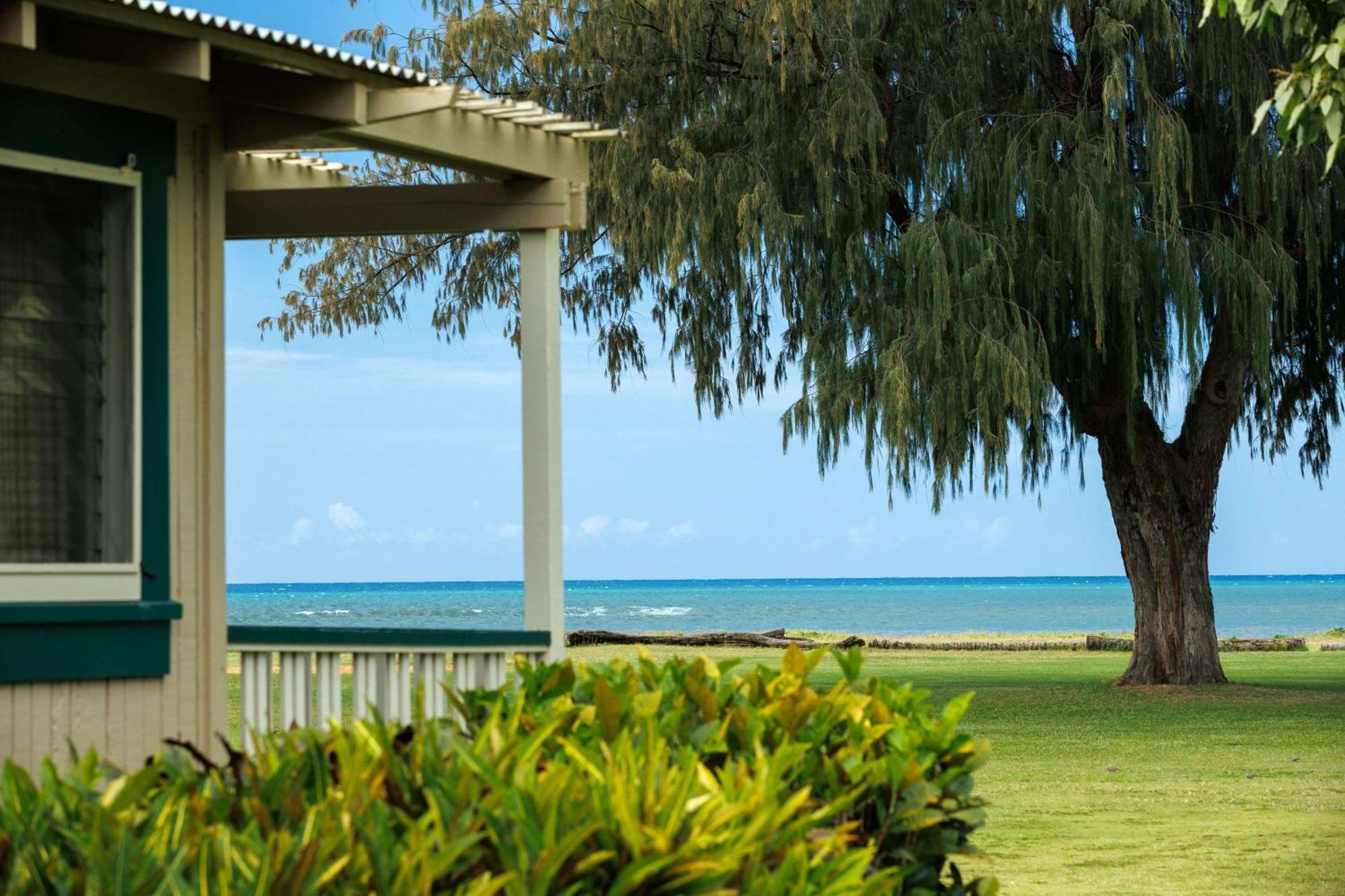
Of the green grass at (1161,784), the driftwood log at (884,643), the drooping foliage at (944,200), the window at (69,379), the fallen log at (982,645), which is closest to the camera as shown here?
the window at (69,379)

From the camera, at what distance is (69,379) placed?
479 centimetres

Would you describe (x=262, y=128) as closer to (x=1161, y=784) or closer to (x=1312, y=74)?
(x=1312, y=74)

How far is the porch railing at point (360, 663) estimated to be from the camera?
5.75m

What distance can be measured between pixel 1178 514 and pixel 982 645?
12.1 m

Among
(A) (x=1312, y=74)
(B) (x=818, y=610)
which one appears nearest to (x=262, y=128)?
(A) (x=1312, y=74)

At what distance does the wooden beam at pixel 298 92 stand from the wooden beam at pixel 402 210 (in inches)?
51.5

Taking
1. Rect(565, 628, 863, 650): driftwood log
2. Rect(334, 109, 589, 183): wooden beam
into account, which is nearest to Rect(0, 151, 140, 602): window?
Rect(334, 109, 589, 183): wooden beam

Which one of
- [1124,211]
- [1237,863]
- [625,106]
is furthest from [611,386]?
[1237,863]

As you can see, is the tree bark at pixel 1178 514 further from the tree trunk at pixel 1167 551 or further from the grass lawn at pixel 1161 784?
the grass lawn at pixel 1161 784

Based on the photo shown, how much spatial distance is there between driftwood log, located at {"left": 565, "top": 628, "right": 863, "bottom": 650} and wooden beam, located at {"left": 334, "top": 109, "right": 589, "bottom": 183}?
23157 mm

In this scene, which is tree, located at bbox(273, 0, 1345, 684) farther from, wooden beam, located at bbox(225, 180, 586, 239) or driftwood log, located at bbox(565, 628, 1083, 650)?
driftwood log, located at bbox(565, 628, 1083, 650)

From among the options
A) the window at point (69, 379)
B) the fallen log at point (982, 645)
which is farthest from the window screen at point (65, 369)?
the fallen log at point (982, 645)

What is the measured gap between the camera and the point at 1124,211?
46.8 feet

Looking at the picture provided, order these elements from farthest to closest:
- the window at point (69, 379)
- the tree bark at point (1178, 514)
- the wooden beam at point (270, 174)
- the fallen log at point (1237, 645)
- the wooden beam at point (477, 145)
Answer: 1. the fallen log at point (1237, 645)
2. the tree bark at point (1178, 514)
3. the wooden beam at point (270, 174)
4. the wooden beam at point (477, 145)
5. the window at point (69, 379)
